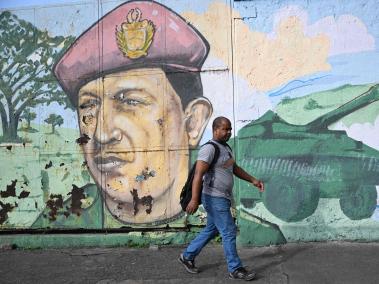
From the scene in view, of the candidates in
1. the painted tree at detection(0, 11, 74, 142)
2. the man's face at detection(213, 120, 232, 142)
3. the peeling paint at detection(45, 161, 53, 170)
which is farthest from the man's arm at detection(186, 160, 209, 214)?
the painted tree at detection(0, 11, 74, 142)

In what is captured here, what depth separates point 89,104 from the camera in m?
6.51

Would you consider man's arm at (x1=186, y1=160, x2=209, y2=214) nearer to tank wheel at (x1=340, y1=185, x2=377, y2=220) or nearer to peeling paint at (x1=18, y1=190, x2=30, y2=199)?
tank wheel at (x1=340, y1=185, x2=377, y2=220)

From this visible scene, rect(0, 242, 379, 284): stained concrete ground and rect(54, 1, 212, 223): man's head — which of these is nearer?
rect(0, 242, 379, 284): stained concrete ground

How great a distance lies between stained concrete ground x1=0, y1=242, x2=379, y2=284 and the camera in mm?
4961

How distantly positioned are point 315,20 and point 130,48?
2.35m

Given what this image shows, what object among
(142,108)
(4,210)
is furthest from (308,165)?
(4,210)

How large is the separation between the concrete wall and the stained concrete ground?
0.25m

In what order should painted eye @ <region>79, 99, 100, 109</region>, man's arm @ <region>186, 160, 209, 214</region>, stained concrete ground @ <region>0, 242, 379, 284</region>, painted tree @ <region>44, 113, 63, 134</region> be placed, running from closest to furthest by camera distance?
man's arm @ <region>186, 160, 209, 214</region> → stained concrete ground @ <region>0, 242, 379, 284</region> → painted eye @ <region>79, 99, 100, 109</region> → painted tree @ <region>44, 113, 63, 134</region>

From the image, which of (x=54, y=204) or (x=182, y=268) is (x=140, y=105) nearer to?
(x=54, y=204)

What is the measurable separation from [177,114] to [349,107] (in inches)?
82.9

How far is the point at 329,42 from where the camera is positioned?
5.89 meters

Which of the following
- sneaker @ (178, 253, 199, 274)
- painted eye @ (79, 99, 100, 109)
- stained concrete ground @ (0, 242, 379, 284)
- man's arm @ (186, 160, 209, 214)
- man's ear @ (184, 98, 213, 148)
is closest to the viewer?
man's arm @ (186, 160, 209, 214)

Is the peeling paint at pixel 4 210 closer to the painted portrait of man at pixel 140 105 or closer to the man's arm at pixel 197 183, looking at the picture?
the painted portrait of man at pixel 140 105

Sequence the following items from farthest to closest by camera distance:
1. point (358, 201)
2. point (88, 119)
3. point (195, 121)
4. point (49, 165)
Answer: point (49, 165)
point (88, 119)
point (195, 121)
point (358, 201)
